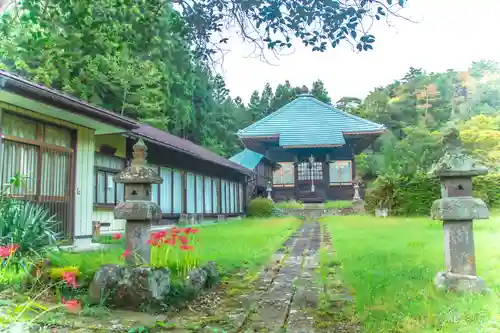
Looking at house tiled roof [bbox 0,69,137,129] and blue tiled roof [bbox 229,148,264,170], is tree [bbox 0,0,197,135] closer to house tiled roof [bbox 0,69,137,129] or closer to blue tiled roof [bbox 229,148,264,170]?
house tiled roof [bbox 0,69,137,129]

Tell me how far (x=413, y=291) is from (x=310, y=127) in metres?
23.4

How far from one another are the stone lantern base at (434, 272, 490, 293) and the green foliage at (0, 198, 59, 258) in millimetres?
4567

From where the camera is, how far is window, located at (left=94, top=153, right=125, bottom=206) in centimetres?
1071

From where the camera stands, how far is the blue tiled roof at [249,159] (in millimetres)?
27298

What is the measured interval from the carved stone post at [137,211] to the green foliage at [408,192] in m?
15.2

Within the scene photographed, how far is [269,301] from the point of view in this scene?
4.30 meters

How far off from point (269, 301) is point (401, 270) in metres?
2.17

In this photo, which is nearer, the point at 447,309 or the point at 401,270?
the point at 447,309

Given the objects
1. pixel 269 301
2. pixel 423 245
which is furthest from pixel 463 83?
pixel 269 301

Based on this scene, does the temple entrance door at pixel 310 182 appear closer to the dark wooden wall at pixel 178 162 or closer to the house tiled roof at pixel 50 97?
the dark wooden wall at pixel 178 162

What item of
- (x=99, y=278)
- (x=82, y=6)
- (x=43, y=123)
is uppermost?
(x=82, y=6)

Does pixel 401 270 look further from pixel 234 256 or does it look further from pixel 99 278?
pixel 99 278

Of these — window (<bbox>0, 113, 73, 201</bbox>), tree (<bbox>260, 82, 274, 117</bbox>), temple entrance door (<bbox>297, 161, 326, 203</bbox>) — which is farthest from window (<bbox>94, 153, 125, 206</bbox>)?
tree (<bbox>260, 82, 274, 117</bbox>)

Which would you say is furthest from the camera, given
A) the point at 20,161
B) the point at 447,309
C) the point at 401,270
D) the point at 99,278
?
the point at 20,161
